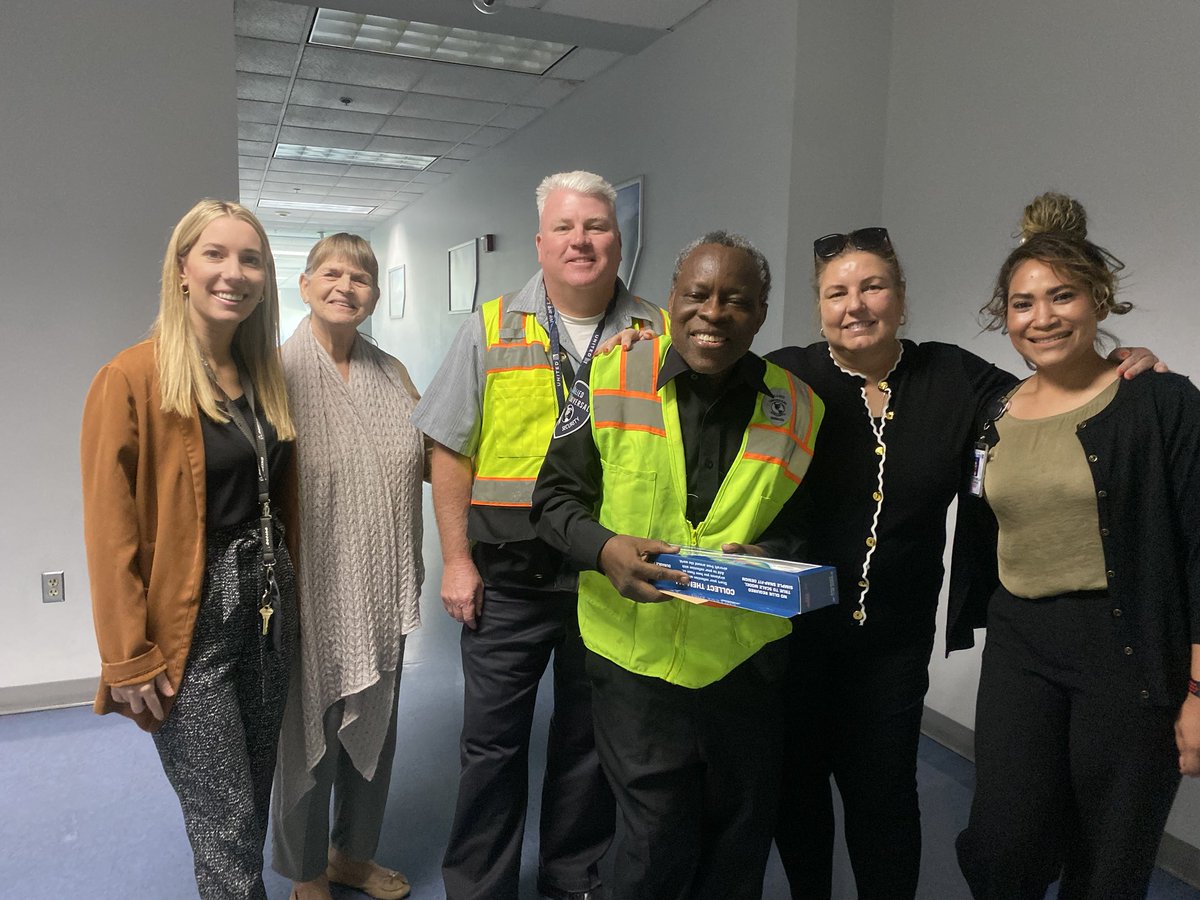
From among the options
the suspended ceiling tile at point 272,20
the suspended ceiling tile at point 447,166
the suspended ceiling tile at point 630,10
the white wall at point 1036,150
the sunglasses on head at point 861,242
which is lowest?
the sunglasses on head at point 861,242

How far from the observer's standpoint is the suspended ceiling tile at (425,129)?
234 inches

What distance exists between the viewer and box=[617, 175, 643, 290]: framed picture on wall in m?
4.27

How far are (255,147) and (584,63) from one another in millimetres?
3570

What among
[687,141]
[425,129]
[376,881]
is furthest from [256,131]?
[376,881]

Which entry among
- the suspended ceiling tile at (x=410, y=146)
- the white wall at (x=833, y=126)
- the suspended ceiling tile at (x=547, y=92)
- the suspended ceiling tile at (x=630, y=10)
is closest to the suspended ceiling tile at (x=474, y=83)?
the suspended ceiling tile at (x=547, y=92)

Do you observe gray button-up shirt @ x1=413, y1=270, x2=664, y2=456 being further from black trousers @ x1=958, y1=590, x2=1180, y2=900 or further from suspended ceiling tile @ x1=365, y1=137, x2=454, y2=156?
suspended ceiling tile @ x1=365, y1=137, x2=454, y2=156

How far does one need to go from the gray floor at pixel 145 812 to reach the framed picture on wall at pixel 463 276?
453 centimetres

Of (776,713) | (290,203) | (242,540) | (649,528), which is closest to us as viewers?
(649,528)

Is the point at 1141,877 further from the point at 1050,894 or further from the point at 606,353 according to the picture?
the point at 606,353

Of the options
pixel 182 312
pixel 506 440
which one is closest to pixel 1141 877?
pixel 506 440

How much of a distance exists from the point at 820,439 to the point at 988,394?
361 millimetres

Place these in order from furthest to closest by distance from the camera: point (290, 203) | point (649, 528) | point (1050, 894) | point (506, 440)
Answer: point (290, 203) → point (1050, 894) → point (506, 440) → point (649, 528)

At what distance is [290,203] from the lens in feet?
31.6

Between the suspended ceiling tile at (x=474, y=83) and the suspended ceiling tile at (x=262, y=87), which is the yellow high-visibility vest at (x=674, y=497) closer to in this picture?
the suspended ceiling tile at (x=474, y=83)
